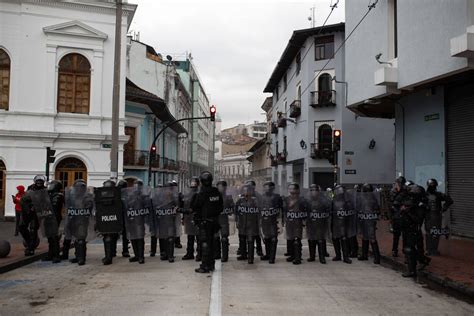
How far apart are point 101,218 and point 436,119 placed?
10.7 metres

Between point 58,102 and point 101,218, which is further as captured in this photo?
point 58,102

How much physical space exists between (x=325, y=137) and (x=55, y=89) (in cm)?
1683

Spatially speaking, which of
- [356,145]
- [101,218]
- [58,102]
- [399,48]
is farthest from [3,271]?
[356,145]

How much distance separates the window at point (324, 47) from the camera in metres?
30.5

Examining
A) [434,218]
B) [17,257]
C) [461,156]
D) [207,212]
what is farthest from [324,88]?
[17,257]

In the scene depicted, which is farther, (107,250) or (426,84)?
(426,84)

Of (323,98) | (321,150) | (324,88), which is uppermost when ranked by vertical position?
(324,88)

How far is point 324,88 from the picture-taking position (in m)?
30.9

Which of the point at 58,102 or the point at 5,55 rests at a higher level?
the point at 5,55

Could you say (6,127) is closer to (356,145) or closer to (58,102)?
(58,102)

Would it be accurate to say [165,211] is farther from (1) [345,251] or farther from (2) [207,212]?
(1) [345,251]

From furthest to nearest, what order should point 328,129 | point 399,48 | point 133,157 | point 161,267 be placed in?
point 328,129 → point 133,157 → point 399,48 → point 161,267

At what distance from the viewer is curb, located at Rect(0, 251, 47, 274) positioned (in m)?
9.43

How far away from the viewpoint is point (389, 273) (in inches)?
378
